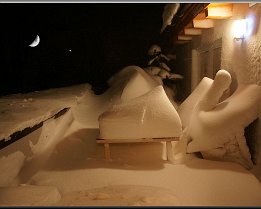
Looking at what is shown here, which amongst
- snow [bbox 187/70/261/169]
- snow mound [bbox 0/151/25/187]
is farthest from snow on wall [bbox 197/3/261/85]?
snow mound [bbox 0/151/25/187]

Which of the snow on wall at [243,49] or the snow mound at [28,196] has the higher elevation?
the snow on wall at [243,49]

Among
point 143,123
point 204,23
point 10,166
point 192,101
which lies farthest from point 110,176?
point 204,23

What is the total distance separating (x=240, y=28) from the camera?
5.07 m

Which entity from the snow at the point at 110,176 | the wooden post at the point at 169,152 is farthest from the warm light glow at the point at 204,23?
the wooden post at the point at 169,152

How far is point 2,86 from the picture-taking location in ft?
56.9

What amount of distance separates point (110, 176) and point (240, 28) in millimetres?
3753

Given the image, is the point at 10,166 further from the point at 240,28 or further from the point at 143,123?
the point at 240,28

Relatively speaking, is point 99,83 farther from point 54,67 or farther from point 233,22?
point 233,22

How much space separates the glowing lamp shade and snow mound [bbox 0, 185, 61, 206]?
436 centimetres

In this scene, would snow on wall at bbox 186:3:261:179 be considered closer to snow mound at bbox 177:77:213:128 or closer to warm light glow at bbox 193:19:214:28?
warm light glow at bbox 193:19:214:28

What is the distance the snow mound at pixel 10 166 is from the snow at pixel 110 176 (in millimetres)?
15

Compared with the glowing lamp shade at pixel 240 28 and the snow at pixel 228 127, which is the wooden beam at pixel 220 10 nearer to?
the glowing lamp shade at pixel 240 28

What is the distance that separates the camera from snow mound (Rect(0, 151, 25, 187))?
3.86 meters

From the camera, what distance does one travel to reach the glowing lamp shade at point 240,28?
16.2 ft
